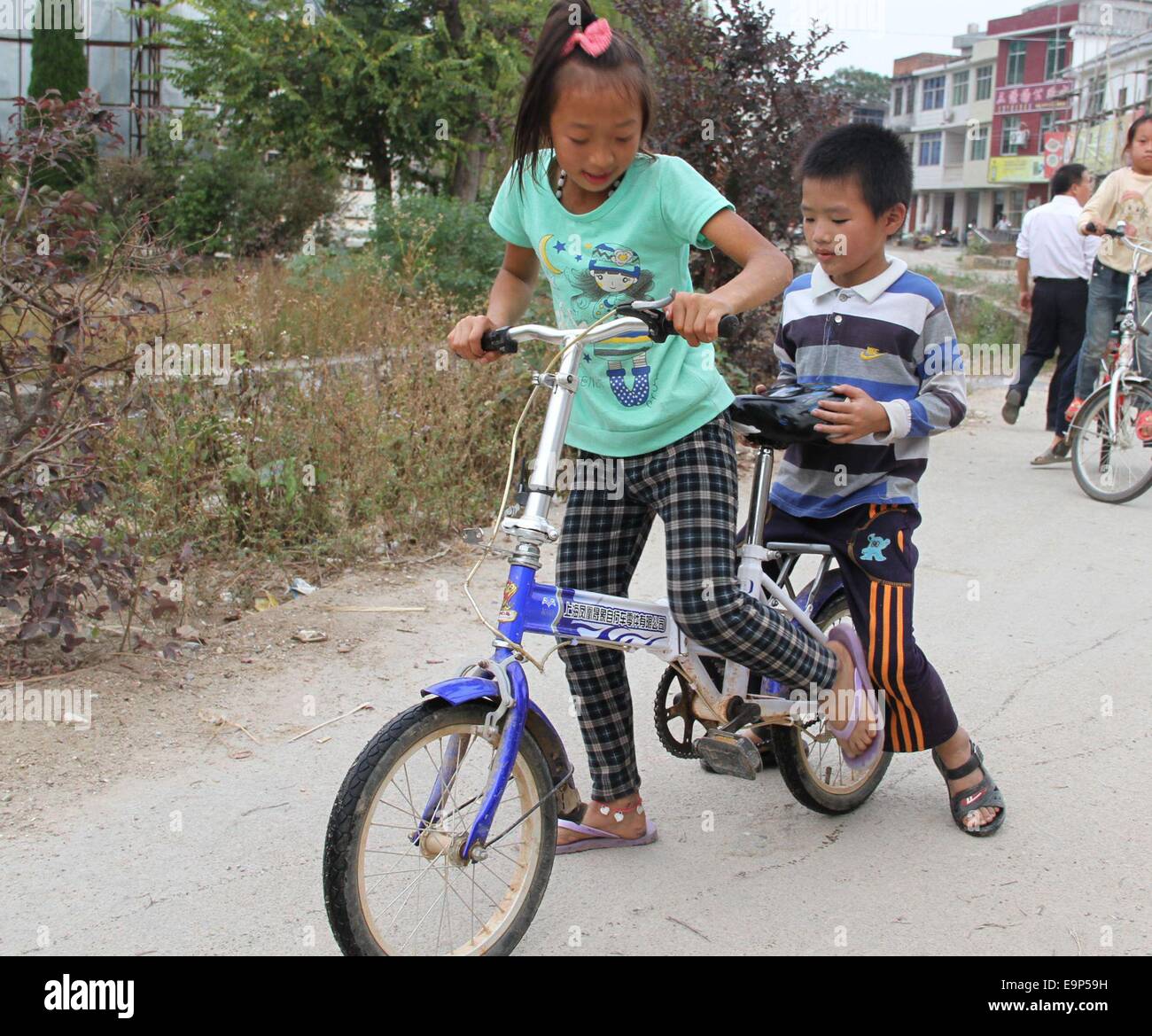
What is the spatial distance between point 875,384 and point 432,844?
162 cm

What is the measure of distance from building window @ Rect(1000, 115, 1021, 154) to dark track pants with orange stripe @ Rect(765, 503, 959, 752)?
71045mm

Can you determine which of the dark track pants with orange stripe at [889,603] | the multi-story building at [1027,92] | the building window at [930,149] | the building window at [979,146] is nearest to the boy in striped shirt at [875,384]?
the dark track pants with orange stripe at [889,603]

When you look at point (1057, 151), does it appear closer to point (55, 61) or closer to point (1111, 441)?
point (55, 61)

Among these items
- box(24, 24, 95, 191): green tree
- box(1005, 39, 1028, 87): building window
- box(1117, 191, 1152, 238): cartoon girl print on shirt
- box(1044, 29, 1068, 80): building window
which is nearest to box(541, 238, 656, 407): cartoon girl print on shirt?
box(1117, 191, 1152, 238): cartoon girl print on shirt

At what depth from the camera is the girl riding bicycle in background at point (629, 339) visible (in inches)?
106

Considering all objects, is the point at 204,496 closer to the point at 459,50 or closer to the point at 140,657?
the point at 140,657

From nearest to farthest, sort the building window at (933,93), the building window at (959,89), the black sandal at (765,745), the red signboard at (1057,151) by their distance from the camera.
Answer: the black sandal at (765,745) < the red signboard at (1057,151) < the building window at (959,89) < the building window at (933,93)

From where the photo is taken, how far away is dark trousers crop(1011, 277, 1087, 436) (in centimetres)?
917

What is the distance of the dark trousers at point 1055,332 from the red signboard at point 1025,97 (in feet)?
186

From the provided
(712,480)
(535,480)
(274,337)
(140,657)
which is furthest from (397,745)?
(274,337)

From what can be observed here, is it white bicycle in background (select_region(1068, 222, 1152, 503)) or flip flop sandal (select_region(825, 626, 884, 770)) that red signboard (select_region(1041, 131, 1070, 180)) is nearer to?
white bicycle in background (select_region(1068, 222, 1152, 503))

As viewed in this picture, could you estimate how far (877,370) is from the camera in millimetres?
3225

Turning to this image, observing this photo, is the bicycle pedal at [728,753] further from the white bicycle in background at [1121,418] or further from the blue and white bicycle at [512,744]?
the white bicycle in background at [1121,418]

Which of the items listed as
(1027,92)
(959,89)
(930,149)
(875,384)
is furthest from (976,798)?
(930,149)
